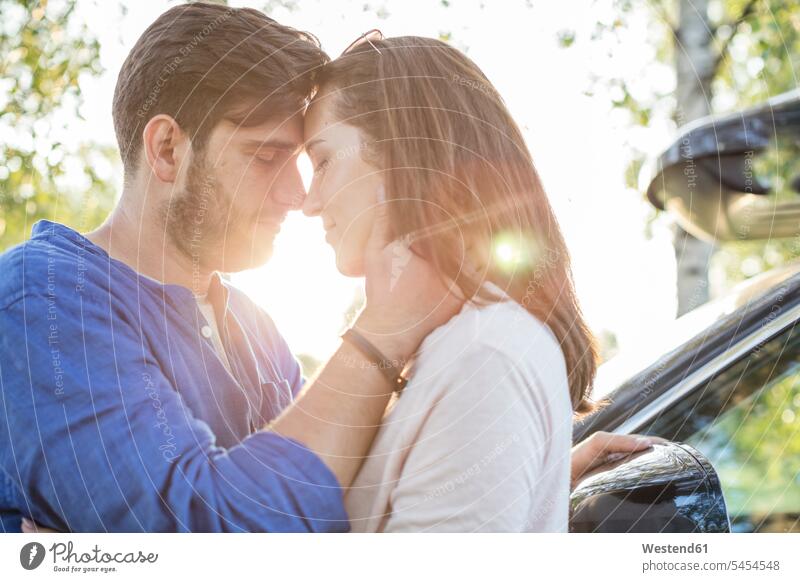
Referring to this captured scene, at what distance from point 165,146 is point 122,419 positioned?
1.06ft

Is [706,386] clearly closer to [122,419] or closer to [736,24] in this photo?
[122,419]

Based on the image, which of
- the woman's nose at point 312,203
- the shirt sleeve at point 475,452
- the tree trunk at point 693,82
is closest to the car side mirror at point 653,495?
the shirt sleeve at point 475,452

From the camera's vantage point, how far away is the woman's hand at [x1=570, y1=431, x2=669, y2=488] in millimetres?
755

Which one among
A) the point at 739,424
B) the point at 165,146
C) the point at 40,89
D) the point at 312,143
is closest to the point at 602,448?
the point at 739,424

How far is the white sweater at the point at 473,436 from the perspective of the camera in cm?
64

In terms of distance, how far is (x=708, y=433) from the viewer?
0.80 meters

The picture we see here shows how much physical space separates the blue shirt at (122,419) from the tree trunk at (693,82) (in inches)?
41.0

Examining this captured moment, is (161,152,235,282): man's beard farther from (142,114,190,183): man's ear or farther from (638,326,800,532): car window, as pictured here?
(638,326,800,532): car window

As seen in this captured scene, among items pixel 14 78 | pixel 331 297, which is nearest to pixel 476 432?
pixel 331 297

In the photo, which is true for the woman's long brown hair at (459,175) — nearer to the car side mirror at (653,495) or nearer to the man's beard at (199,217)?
the car side mirror at (653,495)

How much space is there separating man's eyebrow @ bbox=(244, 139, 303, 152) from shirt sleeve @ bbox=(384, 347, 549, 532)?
1.09ft

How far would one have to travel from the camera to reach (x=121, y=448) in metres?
0.71
